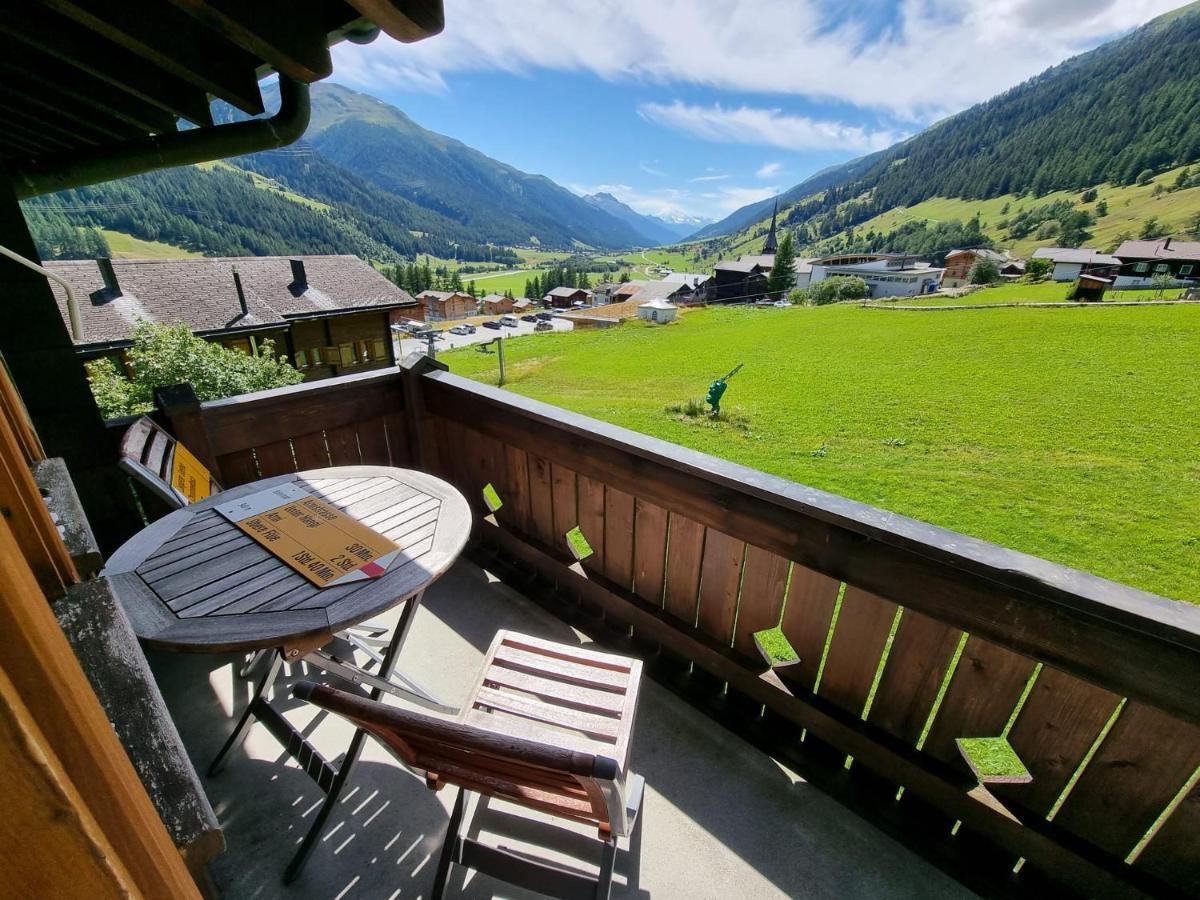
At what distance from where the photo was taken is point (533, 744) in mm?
846

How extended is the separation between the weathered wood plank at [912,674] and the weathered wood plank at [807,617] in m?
0.20

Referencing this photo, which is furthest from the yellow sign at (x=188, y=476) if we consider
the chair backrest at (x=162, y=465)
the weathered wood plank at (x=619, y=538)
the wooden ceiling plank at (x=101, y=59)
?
the weathered wood plank at (x=619, y=538)

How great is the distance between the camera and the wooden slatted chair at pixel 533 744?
0.89 metres

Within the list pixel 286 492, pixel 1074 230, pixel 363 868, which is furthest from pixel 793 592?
pixel 1074 230

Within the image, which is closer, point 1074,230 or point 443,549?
point 443,549

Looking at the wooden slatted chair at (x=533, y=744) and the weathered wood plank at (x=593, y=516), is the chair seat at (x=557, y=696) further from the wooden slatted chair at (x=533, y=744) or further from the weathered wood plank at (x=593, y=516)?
the weathered wood plank at (x=593, y=516)

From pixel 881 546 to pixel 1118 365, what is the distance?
2008 cm

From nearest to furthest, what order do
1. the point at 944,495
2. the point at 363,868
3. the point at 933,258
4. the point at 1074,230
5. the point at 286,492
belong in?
1. the point at 363,868
2. the point at 286,492
3. the point at 944,495
4. the point at 1074,230
5. the point at 933,258

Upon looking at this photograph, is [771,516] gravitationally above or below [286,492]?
above

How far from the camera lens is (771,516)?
5.31ft

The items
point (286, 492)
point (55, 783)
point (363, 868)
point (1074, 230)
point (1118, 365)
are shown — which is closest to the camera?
point (55, 783)

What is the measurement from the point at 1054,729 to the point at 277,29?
9.74 feet

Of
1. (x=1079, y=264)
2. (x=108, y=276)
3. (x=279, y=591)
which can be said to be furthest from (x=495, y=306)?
(x=279, y=591)

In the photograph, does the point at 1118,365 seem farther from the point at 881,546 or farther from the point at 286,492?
the point at 286,492
